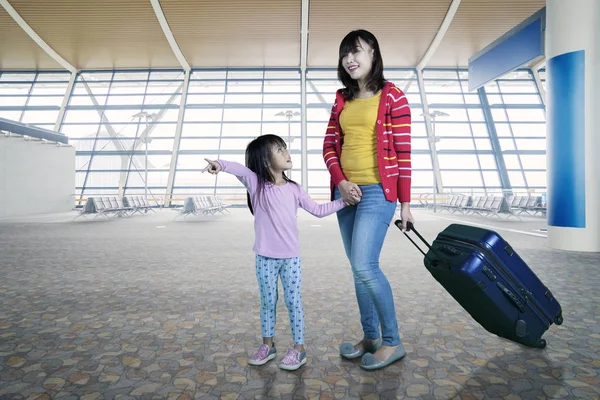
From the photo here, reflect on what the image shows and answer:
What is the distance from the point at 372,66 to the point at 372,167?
50 cm

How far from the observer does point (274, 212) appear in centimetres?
194

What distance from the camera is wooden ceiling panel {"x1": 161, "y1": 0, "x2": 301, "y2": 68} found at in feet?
52.9

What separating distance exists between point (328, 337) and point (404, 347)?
0.45 metres

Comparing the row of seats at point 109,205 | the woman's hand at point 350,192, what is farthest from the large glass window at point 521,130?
the woman's hand at point 350,192

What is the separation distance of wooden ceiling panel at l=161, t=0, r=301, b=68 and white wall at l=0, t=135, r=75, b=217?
7.58 metres

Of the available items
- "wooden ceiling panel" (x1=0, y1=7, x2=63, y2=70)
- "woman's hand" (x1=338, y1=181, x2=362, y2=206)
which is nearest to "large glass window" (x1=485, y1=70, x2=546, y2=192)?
"woman's hand" (x1=338, y1=181, x2=362, y2=206)

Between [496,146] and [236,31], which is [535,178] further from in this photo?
[236,31]

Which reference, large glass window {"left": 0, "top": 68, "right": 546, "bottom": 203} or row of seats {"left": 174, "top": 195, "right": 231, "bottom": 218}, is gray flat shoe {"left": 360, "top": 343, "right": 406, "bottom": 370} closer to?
row of seats {"left": 174, "top": 195, "right": 231, "bottom": 218}

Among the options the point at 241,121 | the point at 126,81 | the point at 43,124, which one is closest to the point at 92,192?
the point at 43,124

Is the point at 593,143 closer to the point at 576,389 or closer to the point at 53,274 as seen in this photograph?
the point at 576,389

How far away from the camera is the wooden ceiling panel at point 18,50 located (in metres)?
17.0

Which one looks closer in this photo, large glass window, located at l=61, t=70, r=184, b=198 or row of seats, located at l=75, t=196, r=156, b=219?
row of seats, located at l=75, t=196, r=156, b=219

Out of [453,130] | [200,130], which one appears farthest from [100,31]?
[453,130]

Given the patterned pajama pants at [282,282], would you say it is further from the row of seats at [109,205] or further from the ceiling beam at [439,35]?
the ceiling beam at [439,35]
